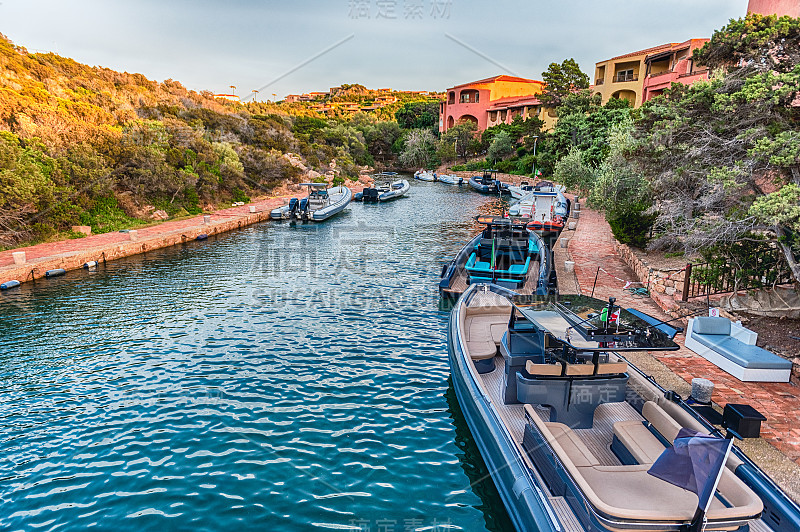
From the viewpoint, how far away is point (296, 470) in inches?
320

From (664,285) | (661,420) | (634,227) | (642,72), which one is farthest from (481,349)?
(642,72)

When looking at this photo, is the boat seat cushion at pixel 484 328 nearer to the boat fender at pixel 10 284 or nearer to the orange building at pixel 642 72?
the boat fender at pixel 10 284

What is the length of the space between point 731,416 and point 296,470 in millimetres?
7345

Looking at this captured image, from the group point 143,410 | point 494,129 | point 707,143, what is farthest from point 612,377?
point 494,129

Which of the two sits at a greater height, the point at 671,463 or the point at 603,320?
the point at 603,320

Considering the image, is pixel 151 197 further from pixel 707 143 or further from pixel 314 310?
pixel 707 143

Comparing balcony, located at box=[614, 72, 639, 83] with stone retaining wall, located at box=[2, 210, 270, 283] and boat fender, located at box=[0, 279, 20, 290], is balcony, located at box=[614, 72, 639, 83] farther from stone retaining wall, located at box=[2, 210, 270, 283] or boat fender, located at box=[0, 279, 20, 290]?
boat fender, located at box=[0, 279, 20, 290]

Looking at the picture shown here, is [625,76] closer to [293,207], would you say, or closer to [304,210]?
[304,210]

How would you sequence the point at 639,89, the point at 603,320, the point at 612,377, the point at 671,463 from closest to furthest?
the point at 671,463 < the point at 603,320 < the point at 612,377 < the point at 639,89

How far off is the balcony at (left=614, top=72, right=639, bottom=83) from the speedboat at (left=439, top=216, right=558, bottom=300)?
149 feet

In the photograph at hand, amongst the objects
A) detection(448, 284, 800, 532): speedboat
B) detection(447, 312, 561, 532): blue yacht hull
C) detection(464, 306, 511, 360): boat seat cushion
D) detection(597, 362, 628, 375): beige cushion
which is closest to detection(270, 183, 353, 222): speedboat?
detection(464, 306, 511, 360): boat seat cushion

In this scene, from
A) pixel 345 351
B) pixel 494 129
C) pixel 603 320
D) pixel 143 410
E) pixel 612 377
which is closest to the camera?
pixel 603 320

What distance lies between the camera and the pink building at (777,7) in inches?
615

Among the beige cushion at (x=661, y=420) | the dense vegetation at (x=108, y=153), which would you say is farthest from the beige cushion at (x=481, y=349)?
the dense vegetation at (x=108, y=153)
